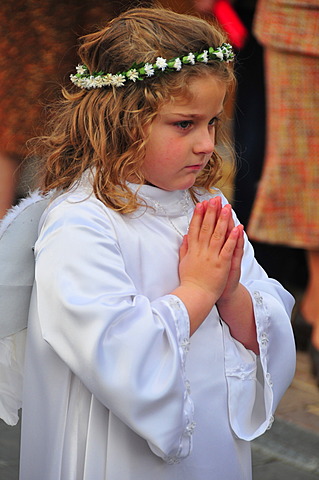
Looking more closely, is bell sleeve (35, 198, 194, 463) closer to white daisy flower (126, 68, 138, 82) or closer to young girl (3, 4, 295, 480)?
young girl (3, 4, 295, 480)

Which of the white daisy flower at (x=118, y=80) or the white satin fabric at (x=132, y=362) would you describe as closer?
the white satin fabric at (x=132, y=362)

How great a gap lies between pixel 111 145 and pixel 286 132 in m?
2.14

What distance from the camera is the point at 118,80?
2.23 meters

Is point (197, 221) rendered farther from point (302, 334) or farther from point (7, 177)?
point (302, 334)

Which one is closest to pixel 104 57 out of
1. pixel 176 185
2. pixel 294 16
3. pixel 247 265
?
pixel 176 185

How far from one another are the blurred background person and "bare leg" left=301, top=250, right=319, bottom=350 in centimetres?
2

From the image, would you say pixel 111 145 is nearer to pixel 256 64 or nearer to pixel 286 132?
pixel 286 132

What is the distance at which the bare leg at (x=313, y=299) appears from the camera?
4480 millimetres

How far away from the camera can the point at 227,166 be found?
5.66 m

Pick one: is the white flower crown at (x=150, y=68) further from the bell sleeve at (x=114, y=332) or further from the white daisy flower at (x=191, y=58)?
the bell sleeve at (x=114, y=332)

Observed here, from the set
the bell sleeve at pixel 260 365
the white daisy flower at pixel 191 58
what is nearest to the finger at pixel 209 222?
the bell sleeve at pixel 260 365

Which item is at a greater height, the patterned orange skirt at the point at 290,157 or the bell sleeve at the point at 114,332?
the bell sleeve at the point at 114,332

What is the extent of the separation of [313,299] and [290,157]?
777mm

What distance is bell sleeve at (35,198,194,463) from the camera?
205 cm
